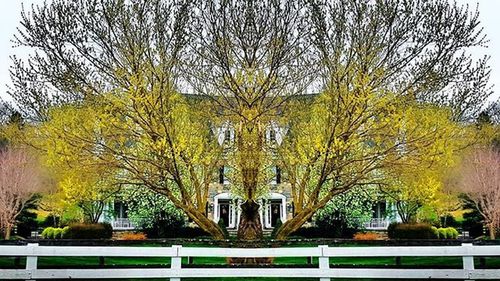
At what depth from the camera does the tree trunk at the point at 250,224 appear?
519 inches

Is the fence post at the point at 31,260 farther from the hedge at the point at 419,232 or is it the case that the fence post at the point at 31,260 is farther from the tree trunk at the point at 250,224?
the hedge at the point at 419,232

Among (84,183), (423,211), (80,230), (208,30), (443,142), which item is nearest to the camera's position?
(443,142)

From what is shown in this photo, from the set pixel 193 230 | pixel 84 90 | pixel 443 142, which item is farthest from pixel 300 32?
pixel 193 230

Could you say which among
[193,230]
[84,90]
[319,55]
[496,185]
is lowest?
[193,230]

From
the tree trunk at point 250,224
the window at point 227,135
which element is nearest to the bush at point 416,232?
the tree trunk at point 250,224

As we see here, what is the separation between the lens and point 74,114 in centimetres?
1138

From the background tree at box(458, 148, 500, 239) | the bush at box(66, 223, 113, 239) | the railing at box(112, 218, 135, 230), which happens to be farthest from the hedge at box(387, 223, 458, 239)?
the railing at box(112, 218, 135, 230)

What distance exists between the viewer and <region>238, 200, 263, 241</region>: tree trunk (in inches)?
519

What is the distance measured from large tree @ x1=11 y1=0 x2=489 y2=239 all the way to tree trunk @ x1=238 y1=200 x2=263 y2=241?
2.14ft

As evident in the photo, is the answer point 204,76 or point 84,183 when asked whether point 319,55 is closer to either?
point 204,76

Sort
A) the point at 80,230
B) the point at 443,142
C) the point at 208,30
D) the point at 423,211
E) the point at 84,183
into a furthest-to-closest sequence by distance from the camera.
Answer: the point at 423,211, the point at 80,230, the point at 208,30, the point at 84,183, the point at 443,142

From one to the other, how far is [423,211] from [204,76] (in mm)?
20628

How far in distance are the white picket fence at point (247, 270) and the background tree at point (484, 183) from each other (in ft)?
61.5

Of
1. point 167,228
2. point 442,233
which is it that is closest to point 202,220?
point 442,233
